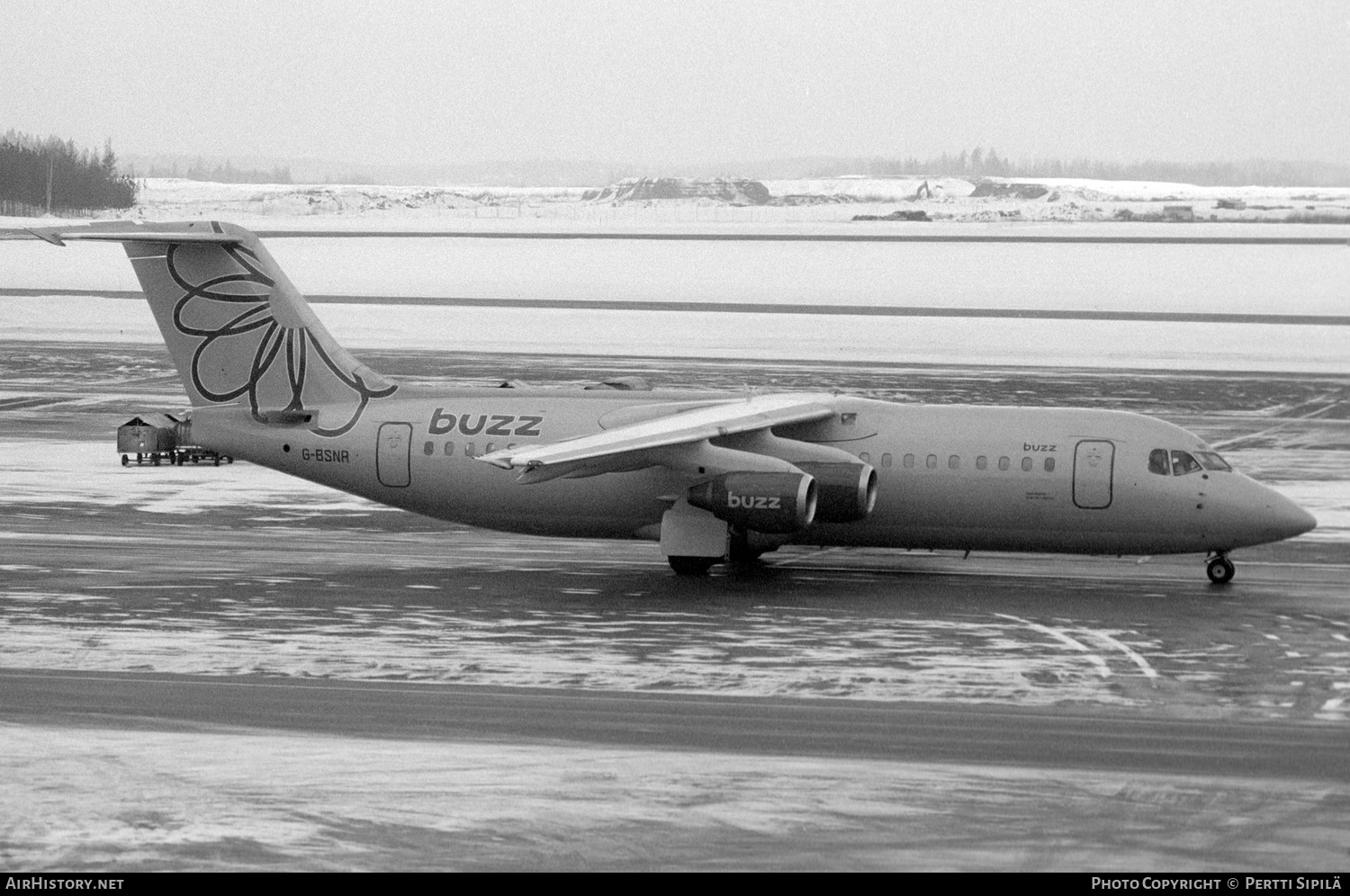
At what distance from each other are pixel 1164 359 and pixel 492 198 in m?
108

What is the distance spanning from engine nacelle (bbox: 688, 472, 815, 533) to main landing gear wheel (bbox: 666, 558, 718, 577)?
35.6 inches

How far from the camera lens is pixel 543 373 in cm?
5881

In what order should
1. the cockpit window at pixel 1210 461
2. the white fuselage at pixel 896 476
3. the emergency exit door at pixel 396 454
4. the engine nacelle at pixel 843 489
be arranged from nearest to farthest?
the engine nacelle at pixel 843 489
the white fuselage at pixel 896 476
the cockpit window at pixel 1210 461
the emergency exit door at pixel 396 454

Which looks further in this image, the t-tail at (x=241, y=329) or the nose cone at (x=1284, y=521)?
the t-tail at (x=241, y=329)

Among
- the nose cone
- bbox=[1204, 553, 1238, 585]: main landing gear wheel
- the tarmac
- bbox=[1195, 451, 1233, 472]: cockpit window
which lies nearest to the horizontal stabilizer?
A: the tarmac

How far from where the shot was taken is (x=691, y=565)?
2798 centimetres

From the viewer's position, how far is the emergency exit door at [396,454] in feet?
95.9

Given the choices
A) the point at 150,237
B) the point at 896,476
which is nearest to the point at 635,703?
the point at 896,476

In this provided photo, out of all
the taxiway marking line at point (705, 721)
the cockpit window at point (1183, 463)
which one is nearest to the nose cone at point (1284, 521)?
the cockpit window at point (1183, 463)

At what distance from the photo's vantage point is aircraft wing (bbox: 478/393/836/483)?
82.4 feet

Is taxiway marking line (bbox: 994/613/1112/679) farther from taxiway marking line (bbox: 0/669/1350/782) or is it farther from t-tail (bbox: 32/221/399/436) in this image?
t-tail (bbox: 32/221/399/436)

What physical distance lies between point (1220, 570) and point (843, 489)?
5.81 metres

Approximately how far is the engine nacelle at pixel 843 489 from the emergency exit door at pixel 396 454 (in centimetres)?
645

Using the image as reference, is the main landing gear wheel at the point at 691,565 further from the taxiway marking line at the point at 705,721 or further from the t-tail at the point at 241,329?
the taxiway marking line at the point at 705,721
